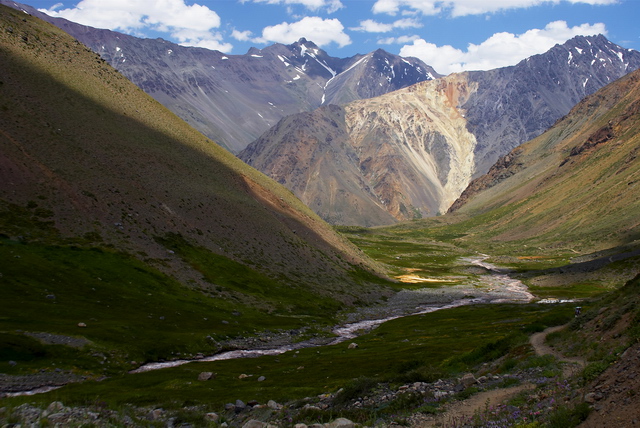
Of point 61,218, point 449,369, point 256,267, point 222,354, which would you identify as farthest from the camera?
point 256,267

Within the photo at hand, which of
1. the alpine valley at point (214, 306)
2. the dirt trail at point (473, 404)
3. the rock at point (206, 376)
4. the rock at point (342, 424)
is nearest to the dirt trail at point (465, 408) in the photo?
the dirt trail at point (473, 404)

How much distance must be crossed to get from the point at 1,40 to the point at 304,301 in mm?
91442

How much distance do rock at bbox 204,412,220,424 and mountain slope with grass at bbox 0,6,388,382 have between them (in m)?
20.4

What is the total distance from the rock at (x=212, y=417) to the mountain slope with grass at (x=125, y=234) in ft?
67.0

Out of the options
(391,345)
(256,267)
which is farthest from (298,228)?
(391,345)

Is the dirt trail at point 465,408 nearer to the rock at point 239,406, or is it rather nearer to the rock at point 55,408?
the rock at point 239,406

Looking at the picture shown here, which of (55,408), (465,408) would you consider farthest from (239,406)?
(465,408)

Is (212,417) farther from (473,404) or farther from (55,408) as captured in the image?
(473,404)

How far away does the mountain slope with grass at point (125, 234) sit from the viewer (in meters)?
54.2

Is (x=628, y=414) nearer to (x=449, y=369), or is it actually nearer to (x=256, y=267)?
(x=449, y=369)

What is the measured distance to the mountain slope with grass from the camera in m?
54.2

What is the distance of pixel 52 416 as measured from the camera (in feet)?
72.7

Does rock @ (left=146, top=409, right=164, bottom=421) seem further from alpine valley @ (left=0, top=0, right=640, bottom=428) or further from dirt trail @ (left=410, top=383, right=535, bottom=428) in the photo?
dirt trail @ (left=410, top=383, right=535, bottom=428)

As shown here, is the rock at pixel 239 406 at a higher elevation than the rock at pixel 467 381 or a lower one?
lower
